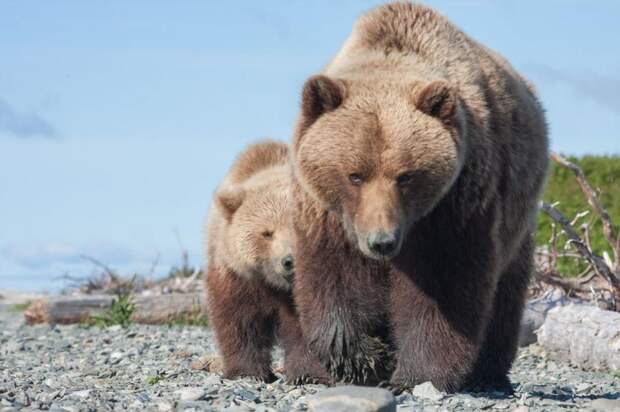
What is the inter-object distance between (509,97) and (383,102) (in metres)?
1.30

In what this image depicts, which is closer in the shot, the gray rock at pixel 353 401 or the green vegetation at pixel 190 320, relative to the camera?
the gray rock at pixel 353 401

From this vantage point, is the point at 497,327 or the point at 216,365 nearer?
the point at 497,327

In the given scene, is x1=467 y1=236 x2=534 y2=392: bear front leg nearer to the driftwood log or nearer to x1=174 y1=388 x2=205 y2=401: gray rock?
x1=174 y1=388 x2=205 y2=401: gray rock

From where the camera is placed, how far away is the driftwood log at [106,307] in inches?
560

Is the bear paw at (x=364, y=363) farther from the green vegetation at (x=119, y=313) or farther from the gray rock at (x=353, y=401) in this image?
the green vegetation at (x=119, y=313)

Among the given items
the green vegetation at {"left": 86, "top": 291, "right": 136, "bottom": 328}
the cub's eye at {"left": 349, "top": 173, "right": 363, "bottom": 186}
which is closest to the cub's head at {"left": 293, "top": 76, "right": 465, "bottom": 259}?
the cub's eye at {"left": 349, "top": 173, "right": 363, "bottom": 186}

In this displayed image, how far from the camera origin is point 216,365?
910 centimetres

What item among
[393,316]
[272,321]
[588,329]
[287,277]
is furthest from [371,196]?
[588,329]

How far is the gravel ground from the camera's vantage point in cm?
611

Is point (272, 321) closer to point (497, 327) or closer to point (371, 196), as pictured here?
point (497, 327)

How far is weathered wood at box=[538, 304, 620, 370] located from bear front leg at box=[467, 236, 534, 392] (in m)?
2.33

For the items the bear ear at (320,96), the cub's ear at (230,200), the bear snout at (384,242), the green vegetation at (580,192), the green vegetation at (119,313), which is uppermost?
the green vegetation at (580,192)

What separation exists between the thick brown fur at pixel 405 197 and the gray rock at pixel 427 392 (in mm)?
83

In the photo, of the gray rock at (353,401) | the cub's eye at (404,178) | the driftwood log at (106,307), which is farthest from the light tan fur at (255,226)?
the driftwood log at (106,307)
